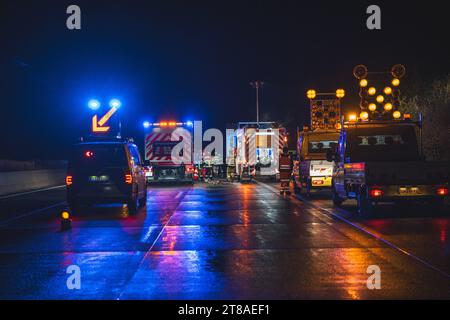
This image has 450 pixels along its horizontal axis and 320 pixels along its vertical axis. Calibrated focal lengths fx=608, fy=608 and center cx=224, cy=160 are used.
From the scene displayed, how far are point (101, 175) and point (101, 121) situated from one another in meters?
10.1

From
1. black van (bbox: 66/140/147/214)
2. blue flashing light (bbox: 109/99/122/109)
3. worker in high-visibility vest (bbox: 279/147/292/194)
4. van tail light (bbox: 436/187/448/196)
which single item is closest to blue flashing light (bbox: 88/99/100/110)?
blue flashing light (bbox: 109/99/122/109)

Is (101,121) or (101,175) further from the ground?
(101,121)

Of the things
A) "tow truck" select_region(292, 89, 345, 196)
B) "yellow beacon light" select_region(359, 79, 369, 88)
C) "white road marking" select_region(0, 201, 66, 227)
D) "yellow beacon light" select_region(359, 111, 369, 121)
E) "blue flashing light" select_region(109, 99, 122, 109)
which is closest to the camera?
"white road marking" select_region(0, 201, 66, 227)

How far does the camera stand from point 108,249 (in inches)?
415

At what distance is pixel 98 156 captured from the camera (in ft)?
54.0

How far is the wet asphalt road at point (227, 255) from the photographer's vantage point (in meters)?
7.34

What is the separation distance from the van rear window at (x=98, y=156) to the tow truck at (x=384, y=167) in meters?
6.15

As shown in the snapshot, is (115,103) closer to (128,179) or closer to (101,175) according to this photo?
(101,175)

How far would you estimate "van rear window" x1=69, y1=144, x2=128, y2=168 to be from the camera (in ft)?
53.8

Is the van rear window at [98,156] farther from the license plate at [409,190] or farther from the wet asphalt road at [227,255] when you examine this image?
the license plate at [409,190]

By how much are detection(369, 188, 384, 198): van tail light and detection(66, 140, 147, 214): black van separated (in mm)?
6257

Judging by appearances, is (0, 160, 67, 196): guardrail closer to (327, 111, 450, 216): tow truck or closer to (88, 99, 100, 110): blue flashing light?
(88, 99, 100, 110): blue flashing light

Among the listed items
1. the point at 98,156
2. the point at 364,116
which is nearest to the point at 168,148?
the point at 364,116
